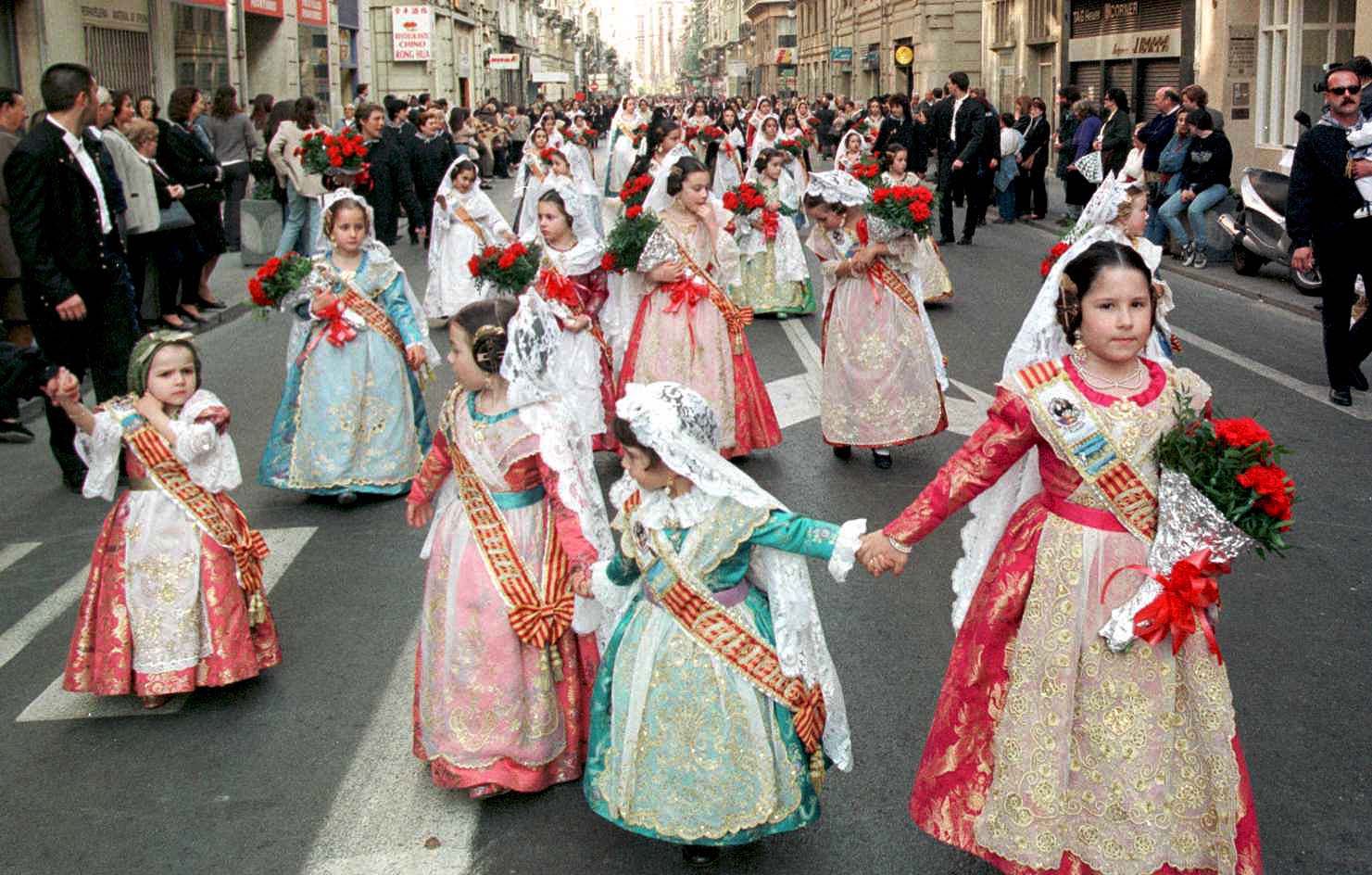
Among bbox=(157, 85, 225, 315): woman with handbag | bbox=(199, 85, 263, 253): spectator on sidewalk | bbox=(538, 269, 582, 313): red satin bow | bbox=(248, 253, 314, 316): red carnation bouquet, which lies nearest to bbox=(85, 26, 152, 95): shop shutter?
bbox=(199, 85, 263, 253): spectator on sidewalk

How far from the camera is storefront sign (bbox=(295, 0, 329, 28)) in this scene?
3375 cm

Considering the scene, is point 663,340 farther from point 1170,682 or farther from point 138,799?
point 1170,682

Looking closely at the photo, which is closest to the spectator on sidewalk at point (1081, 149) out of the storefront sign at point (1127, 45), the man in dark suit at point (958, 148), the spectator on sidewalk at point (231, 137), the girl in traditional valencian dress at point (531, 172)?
the man in dark suit at point (958, 148)

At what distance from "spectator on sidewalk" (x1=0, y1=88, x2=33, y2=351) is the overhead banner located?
1240 inches

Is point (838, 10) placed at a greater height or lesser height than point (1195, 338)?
greater

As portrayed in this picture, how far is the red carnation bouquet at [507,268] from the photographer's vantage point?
7.64 metres

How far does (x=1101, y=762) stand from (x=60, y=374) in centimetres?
346

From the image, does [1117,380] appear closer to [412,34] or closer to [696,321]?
[696,321]

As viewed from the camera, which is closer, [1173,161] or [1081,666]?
[1081,666]

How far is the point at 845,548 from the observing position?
3.84 meters

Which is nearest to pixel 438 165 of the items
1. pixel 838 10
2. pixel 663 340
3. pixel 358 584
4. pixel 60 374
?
pixel 663 340

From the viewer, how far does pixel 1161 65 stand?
29062mm

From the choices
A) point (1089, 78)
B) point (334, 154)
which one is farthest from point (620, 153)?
point (1089, 78)

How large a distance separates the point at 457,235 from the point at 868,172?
623cm
